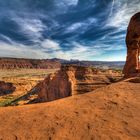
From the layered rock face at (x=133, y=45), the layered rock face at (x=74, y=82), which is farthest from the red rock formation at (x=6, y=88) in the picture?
the layered rock face at (x=133, y=45)

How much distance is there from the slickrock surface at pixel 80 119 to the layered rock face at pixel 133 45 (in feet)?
44.4

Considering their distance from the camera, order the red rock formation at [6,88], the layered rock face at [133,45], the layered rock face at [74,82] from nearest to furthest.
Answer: the layered rock face at [133,45], the layered rock face at [74,82], the red rock formation at [6,88]

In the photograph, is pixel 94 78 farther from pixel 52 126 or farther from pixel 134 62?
pixel 52 126

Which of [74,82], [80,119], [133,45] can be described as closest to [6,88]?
[74,82]

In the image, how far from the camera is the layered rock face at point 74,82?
31.5 meters

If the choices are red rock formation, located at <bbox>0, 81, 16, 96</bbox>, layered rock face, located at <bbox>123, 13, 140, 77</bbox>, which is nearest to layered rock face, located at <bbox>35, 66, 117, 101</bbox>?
layered rock face, located at <bbox>123, 13, 140, 77</bbox>

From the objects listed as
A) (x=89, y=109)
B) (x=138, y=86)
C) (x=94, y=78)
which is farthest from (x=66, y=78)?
(x=89, y=109)

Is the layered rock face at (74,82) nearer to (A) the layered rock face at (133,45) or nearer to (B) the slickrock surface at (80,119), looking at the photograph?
(A) the layered rock face at (133,45)

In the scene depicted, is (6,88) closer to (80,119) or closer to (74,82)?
(74,82)

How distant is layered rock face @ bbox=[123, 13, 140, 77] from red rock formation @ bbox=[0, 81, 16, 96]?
44.0 m

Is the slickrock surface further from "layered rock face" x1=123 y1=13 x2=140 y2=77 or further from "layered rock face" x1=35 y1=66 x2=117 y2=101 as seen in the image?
"layered rock face" x1=35 y1=66 x2=117 y2=101

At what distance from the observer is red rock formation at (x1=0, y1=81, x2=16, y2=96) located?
61062 mm

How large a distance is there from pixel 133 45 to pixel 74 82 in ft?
38.6

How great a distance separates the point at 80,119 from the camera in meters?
8.31
